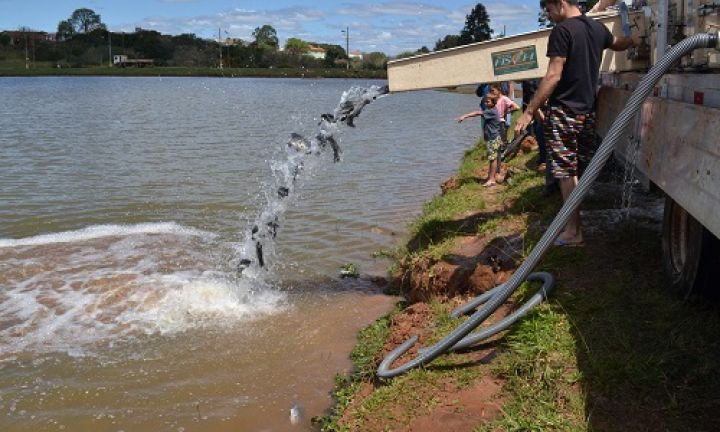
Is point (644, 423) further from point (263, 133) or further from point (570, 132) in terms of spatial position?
point (263, 133)

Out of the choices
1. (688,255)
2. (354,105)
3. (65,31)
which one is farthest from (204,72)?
(688,255)

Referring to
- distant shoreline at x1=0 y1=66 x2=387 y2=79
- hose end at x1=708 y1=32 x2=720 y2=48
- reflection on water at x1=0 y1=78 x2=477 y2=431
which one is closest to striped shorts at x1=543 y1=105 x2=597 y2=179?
hose end at x1=708 y1=32 x2=720 y2=48

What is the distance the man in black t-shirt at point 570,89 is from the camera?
5.30 metres

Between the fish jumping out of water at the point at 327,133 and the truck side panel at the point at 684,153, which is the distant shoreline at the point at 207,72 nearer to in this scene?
the fish jumping out of water at the point at 327,133

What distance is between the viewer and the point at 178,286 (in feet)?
26.3

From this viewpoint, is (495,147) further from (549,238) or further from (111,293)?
(549,238)

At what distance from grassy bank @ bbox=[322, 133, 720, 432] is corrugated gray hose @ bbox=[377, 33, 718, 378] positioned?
0.10 metres

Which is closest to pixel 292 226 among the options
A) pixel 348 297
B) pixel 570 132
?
pixel 348 297

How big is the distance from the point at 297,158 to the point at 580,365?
15.8 feet

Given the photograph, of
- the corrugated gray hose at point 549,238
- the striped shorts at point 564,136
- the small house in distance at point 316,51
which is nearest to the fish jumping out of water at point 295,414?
the corrugated gray hose at point 549,238

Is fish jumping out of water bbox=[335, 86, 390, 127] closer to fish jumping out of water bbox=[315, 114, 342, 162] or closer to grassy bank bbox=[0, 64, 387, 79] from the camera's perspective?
fish jumping out of water bbox=[315, 114, 342, 162]

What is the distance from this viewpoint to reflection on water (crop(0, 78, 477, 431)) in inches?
216

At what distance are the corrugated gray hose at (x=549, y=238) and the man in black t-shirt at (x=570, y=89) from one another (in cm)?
110

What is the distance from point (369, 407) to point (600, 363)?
4.86ft
